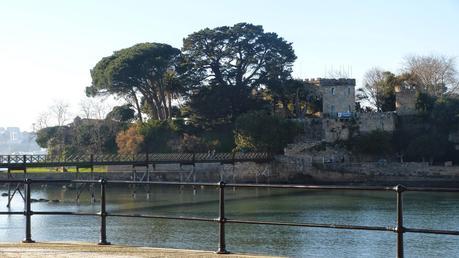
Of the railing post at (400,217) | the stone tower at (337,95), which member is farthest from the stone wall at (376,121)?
the railing post at (400,217)

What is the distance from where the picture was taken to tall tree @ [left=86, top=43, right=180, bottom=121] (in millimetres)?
65562

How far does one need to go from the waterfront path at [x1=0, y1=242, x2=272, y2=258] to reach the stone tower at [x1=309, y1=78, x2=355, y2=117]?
60055 millimetres

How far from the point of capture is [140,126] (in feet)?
218

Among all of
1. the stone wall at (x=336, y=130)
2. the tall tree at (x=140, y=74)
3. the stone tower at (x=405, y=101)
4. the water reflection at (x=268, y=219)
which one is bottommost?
the water reflection at (x=268, y=219)

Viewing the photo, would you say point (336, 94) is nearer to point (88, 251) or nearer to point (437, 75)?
point (437, 75)

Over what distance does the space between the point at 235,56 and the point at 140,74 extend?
936 centimetres

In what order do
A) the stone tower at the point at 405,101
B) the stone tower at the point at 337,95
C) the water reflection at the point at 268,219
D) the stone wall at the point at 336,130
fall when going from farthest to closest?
the stone tower at the point at 337,95 < the stone tower at the point at 405,101 < the stone wall at the point at 336,130 < the water reflection at the point at 268,219

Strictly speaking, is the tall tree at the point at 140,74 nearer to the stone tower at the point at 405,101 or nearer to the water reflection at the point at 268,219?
the water reflection at the point at 268,219

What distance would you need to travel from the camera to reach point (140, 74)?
6644 centimetres

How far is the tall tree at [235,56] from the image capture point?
67.1m

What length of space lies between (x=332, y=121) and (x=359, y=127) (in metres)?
2.53

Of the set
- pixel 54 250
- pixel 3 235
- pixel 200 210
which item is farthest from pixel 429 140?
pixel 54 250

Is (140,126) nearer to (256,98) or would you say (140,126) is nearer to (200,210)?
(256,98)

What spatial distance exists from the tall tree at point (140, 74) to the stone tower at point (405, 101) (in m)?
21.0
